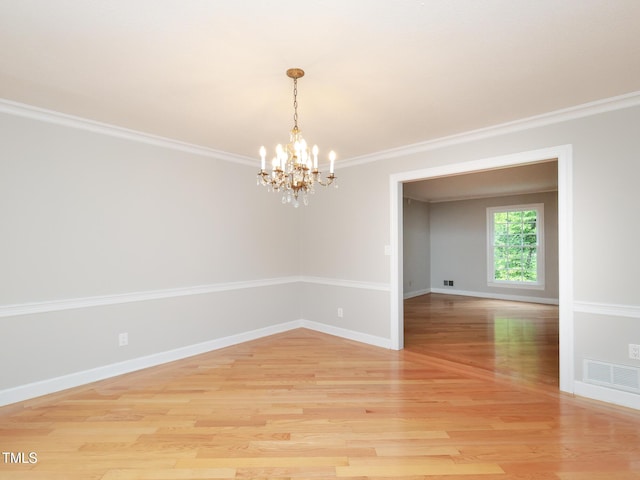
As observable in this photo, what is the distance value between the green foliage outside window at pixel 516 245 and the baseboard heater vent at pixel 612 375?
5430 millimetres

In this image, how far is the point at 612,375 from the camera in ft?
9.24

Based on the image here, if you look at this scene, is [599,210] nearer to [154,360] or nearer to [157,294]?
[157,294]

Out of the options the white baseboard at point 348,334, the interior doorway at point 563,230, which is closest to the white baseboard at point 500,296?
the white baseboard at point 348,334

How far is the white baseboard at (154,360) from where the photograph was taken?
9.52 ft

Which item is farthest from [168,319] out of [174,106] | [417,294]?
[417,294]

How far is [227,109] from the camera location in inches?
116

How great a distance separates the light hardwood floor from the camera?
6.57ft

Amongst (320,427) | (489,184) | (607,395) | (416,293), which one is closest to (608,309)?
(607,395)

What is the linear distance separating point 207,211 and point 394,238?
7.70 feet

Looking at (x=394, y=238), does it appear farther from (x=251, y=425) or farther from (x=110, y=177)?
(x=110, y=177)

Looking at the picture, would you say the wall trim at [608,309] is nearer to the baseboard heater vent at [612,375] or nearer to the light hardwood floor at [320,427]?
the baseboard heater vent at [612,375]

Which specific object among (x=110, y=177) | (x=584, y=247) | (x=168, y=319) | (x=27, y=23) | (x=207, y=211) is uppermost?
(x=27, y=23)

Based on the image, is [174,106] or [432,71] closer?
[432,71]

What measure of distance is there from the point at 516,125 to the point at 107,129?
4.02 meters
